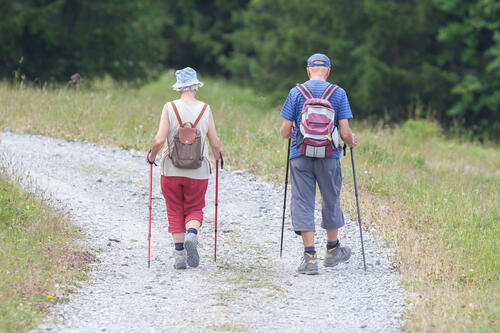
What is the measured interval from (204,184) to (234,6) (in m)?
30.7

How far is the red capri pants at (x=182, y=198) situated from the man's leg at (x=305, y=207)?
0.87 metres

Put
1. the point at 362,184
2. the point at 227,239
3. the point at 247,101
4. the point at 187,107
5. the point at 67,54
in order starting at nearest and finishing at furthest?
the point at 187,107 < the point at 227,239 < the point at 362,184 < the point at 247,101 < the point at 67,54

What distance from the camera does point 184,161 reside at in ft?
20.9

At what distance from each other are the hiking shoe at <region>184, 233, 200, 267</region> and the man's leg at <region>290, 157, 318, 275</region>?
956 mm

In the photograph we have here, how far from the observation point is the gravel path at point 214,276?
5.39 metres

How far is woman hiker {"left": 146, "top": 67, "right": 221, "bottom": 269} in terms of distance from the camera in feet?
20.9

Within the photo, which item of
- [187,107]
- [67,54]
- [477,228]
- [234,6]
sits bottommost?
[477,228]

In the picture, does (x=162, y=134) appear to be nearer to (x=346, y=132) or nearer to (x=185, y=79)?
(x=185, y=79)

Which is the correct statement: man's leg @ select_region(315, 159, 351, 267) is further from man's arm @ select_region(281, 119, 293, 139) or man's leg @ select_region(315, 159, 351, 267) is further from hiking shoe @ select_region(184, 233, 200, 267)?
hiking shoe @ select_region(184, 233, 200, 267)

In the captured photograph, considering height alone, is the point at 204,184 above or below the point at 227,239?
above

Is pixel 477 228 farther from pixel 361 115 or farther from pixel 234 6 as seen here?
pixel 234 6

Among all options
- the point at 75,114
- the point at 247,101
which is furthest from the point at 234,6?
the point at 75,114

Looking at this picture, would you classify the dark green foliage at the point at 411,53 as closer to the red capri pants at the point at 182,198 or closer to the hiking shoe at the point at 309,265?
the hiking shoe at the point at 309,265

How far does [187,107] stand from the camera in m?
6.41
